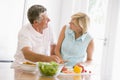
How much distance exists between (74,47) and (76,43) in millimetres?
48

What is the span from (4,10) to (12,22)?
203 millimetres

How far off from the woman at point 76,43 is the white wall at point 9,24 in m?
0.91

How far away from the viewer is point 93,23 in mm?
4051

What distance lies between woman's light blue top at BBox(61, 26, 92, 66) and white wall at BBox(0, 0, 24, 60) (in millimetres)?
944

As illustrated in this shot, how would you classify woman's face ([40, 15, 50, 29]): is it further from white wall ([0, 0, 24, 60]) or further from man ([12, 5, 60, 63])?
white wall ([0, 0, 24, 60])

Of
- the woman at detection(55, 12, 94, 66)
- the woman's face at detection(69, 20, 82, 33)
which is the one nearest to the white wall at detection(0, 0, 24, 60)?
the woman at detection(55, 12, 94, 66)

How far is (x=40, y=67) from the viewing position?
1.69 metres

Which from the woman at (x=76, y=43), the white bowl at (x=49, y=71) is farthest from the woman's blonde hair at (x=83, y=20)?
the white bowl at (x=49, y=71)

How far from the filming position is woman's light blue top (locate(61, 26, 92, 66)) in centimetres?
254

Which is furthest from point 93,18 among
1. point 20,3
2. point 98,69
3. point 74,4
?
point 20,3

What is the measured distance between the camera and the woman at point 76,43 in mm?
2535

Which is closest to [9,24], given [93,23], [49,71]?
[93,23]

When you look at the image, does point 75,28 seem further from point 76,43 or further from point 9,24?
point 9,24

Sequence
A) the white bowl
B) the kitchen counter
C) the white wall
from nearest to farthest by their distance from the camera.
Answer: the kitchen counter, the white bowl, the white wall
